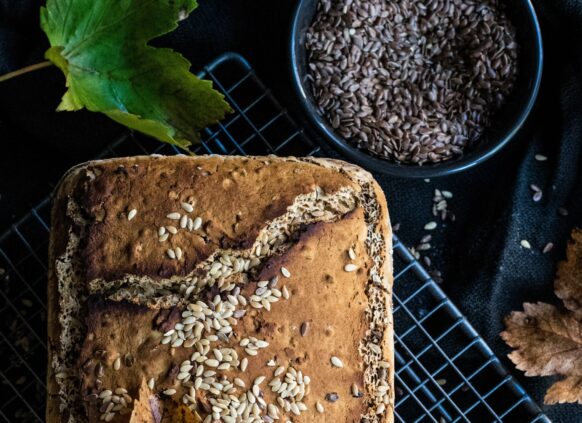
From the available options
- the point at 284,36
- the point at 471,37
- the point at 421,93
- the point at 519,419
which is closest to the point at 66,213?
the point at 284,36

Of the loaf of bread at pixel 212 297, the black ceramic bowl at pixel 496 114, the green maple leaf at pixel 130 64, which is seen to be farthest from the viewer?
the black ceramic bowl at pixel 496 114

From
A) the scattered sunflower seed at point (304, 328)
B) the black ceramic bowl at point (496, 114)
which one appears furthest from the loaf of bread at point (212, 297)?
the black ceramic bowl at point (496, 114)

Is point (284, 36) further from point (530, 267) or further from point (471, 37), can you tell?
point (530, 267)

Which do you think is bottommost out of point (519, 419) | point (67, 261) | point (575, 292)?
point (519, 419)

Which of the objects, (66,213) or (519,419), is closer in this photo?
(66,213)

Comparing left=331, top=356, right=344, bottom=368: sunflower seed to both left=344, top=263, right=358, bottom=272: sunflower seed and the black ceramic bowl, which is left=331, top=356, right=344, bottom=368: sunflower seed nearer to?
left=344, top=263, right=358, bottom=272: sunflower seed

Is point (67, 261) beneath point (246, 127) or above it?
above

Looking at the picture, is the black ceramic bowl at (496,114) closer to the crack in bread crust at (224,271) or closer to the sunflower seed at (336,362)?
the crack in bread crust at (224,271)
